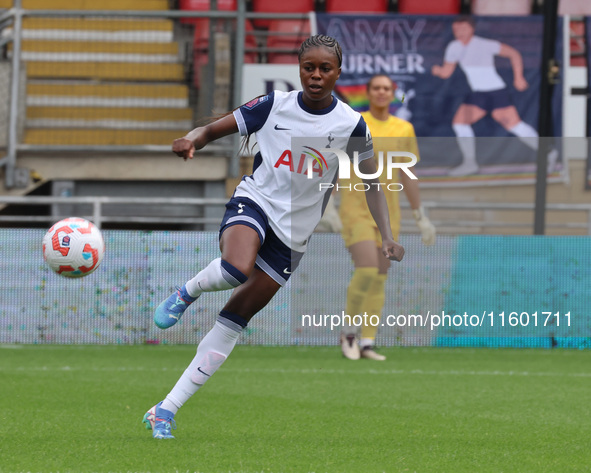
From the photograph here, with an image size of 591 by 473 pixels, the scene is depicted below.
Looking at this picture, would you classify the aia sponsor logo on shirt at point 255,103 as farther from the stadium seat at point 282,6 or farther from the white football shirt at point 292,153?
the stadium seat at point 282,6

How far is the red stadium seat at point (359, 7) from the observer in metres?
14.5

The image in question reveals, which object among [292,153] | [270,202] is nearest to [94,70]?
[292,153]

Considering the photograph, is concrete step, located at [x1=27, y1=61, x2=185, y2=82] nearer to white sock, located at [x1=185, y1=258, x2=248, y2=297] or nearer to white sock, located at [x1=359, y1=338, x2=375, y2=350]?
white sock, located at [x1=359, y1=338, x2=375, y2=350]

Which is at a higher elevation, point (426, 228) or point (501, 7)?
point (501, 7)

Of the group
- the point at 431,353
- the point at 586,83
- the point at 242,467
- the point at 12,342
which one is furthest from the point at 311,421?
the point at 586,83

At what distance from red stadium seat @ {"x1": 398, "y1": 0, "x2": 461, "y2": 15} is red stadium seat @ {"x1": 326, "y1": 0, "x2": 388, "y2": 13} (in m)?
0.26

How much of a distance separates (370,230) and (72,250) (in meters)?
4.37

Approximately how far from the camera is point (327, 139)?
558 cm

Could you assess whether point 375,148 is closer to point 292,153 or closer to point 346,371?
point 346,371

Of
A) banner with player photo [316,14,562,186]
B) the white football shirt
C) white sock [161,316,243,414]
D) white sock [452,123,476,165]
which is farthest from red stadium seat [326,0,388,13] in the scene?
white sock [161,316,243,414]

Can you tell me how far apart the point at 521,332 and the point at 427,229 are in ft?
5.59

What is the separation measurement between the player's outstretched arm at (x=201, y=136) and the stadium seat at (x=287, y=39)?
8334 millimetres

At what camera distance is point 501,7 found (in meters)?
14.3

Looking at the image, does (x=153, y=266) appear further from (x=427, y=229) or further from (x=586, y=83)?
(x=586, y=83)
